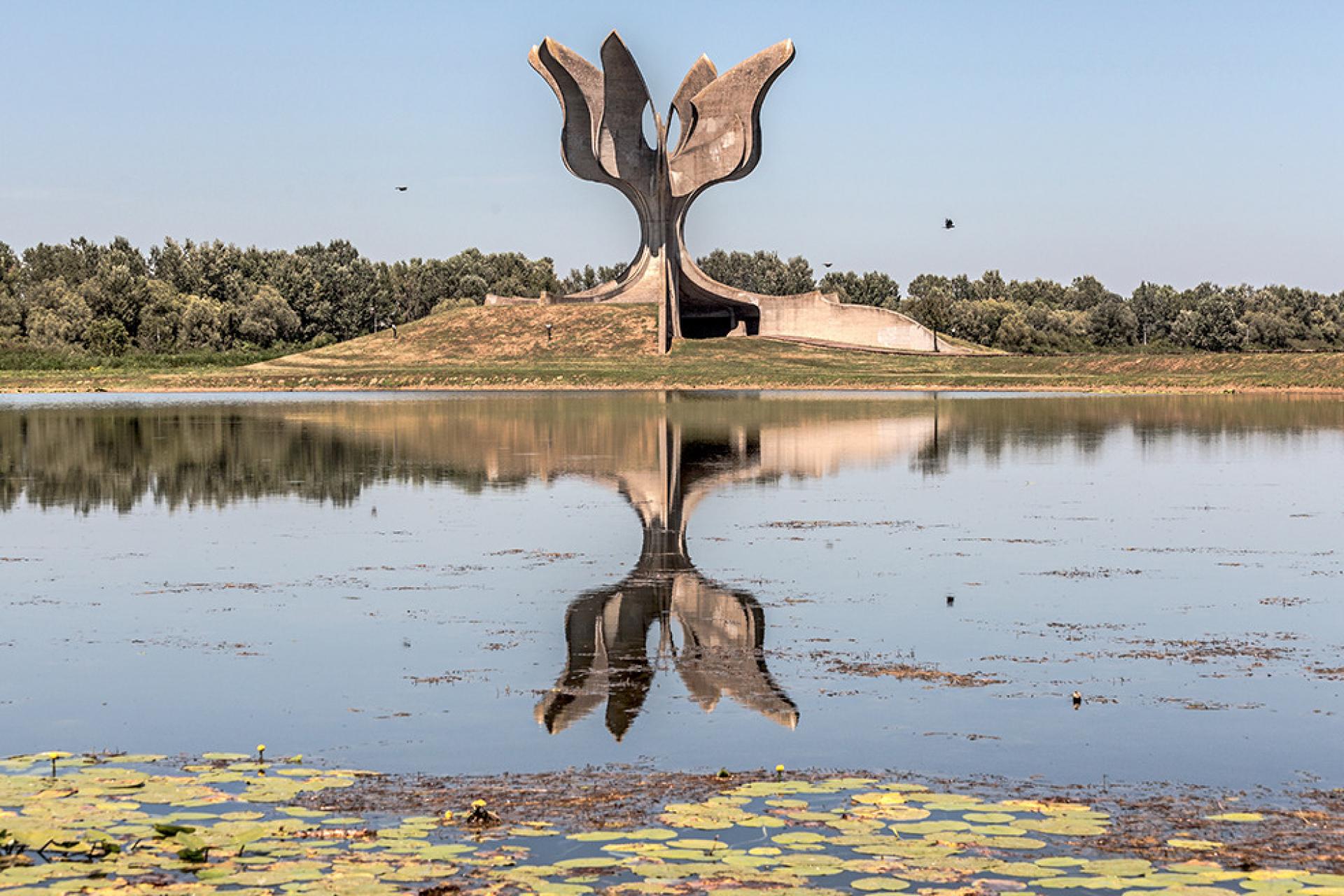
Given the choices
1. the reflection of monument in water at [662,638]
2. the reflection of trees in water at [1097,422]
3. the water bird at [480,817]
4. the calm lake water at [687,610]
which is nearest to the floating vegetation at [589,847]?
the water bird at [480,817]

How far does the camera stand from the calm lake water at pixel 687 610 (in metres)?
9.09

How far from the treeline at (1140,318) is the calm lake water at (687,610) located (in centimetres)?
9076

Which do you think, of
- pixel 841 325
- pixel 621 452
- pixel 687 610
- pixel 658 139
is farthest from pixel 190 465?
pixel 841 325

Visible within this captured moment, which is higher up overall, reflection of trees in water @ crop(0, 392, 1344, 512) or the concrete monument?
the concrete monument

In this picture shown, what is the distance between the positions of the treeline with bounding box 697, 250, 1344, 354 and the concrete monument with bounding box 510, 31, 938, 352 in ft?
90.5

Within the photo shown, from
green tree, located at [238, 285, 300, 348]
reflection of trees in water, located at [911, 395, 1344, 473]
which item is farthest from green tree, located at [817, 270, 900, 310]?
reflection of trees in water, located at [911, 395, 1344, 473]

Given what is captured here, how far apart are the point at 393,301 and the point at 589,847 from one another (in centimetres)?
13138

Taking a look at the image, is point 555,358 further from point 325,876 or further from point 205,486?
point 325,876

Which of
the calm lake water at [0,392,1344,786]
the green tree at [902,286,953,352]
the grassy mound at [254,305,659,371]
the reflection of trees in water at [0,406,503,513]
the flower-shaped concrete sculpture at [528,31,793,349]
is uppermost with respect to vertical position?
the flower-shaped concrete sculpture at [528,31,793,349]

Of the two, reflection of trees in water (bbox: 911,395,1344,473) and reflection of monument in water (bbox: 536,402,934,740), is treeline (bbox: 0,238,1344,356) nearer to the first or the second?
reflection of trees in water (bbox: 911,395,1344,473)

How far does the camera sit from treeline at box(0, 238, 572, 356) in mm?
105938

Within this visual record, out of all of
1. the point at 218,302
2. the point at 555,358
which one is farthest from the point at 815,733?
the point at 218,302

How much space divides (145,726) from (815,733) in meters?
3.72

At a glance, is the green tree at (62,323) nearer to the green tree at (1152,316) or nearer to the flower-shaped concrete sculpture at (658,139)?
the flower-shaped concrete sculpture at (658,139)
